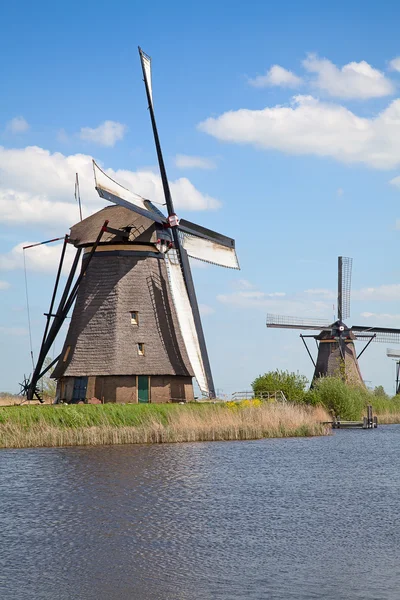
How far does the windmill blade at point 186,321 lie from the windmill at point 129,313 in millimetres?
38

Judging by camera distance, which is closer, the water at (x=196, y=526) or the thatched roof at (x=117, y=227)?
the water at (x=196, y=526)

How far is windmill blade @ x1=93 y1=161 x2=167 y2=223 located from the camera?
30172 millimetres

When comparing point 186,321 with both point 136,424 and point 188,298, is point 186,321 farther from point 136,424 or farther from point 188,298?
point 136,424

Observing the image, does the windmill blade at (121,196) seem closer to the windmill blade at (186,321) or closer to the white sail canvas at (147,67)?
the windmill blade at (186,321)

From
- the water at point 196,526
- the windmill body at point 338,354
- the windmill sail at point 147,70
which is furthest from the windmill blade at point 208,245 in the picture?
the windmill body at point 338,354

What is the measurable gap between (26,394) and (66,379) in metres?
1.89

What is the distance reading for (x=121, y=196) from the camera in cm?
3136

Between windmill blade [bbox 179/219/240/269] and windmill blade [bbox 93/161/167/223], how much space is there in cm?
146

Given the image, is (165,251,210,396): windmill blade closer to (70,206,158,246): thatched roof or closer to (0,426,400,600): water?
(70,206,158,246): thatched roof

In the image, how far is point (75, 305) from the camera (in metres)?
32.6

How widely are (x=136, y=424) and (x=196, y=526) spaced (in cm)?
1385

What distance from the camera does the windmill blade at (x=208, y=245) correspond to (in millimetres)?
34031

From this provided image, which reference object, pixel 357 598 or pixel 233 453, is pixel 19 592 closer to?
pixel 357 598

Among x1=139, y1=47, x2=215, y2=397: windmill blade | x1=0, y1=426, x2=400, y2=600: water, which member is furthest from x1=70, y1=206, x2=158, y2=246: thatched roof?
x1=0, y1=426, x2=400, y2=600: water
